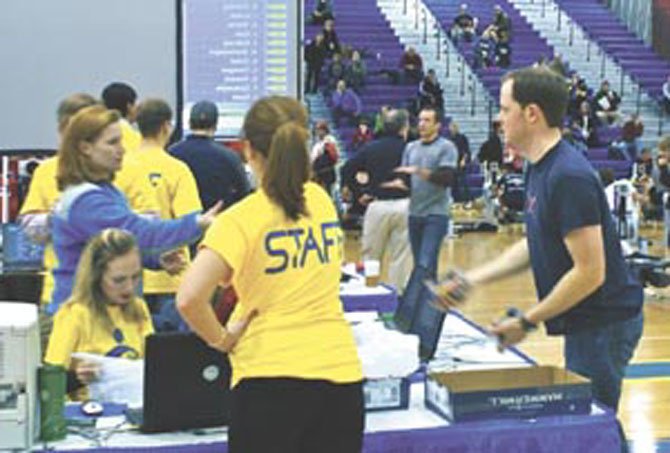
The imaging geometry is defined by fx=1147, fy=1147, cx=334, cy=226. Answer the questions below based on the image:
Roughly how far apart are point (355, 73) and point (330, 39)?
0.80 meters

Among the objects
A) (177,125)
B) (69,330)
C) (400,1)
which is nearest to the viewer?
(69,330)

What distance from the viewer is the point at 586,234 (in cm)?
278

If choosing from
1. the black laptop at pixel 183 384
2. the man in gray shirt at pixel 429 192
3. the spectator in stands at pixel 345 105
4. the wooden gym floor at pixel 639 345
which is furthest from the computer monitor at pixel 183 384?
the spectator in stands at pixel 345 105

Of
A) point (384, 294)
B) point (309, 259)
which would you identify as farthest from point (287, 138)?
point (384, 294)

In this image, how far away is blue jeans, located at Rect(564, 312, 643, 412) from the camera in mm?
3041

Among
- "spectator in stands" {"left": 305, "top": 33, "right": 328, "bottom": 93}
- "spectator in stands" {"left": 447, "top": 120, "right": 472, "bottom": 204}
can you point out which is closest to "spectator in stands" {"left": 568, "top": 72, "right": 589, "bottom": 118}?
"spectator in stands" {"left": 447, "top": 120, "right": 472, "bottom": 204}

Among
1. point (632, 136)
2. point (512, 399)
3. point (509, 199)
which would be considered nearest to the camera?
point (512, 399)

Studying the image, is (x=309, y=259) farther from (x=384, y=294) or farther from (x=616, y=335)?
(x=384, y=294)

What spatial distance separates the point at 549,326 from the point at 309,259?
0.87 m

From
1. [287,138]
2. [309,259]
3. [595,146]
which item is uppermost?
[287,138]

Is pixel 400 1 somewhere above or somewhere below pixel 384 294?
above

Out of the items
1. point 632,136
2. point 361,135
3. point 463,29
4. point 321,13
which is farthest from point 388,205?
point 463,29

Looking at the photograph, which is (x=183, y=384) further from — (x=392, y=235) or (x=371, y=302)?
(x=392, y=235)

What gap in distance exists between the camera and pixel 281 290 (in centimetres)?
243
